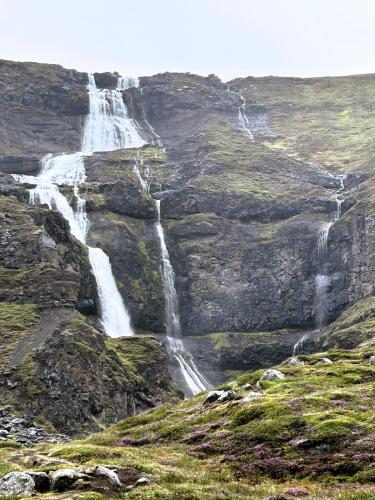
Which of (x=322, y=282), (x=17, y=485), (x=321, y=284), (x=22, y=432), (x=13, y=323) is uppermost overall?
(x=17, y=485)

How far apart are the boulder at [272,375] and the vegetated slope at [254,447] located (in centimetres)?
150

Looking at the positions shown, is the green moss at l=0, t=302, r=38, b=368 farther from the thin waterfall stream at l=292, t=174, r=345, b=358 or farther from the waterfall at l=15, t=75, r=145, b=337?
the thin waterfall stream at l=292, t=174, r=345, b=358

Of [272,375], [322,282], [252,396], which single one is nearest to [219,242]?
[322,282]

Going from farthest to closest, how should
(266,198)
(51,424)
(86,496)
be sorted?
(266,198) → (51,424) → (86,496)

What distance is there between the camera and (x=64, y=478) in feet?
73.3

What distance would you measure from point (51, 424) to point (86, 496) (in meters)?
40.2

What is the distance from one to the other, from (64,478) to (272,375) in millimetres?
26613

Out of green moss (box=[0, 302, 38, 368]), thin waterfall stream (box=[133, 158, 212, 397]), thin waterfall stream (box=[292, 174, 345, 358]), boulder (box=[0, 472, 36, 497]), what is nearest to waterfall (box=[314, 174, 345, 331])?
thin waterfall stream (box=[292, 174, 345, 358])

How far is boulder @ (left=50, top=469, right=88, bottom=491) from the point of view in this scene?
2205 cm

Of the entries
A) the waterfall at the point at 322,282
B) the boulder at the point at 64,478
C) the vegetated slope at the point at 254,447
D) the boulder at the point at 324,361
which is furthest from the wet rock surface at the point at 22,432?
the waterfall at the point at 322,282

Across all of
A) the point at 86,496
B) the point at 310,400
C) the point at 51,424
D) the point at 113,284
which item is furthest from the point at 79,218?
the point at 86,496

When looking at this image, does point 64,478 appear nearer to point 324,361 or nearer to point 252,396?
point 252,396

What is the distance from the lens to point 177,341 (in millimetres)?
110812

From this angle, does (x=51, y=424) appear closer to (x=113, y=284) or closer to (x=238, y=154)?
(x=113, y=284)
